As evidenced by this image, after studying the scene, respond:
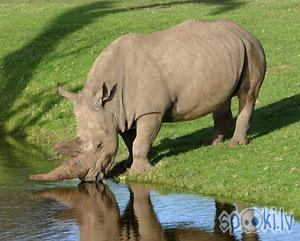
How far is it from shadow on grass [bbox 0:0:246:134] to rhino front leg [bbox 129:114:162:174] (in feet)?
23.7

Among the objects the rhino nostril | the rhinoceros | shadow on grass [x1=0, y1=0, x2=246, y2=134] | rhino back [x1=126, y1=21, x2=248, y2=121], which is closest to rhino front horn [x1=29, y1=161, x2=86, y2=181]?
the rhinoceros

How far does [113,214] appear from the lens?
49.8 feet

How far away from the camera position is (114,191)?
55.3 ft

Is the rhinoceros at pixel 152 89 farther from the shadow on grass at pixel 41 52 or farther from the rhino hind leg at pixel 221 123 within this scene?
the shadow on grass at pixel 41 52

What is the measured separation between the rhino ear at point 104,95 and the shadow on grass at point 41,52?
7.45m

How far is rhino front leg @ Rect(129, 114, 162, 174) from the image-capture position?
58.0ft

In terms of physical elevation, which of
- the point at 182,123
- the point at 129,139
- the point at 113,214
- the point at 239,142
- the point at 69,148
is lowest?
the point at 182,123

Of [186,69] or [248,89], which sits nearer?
[186,69]

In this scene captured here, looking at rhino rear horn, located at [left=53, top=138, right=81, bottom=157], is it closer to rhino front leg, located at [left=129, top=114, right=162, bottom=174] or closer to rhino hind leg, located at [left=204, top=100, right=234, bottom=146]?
rhino front leg, located at [left=129, top=114, right=162, bottom=174]

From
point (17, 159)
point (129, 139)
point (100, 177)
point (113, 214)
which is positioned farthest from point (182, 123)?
point (113, 214)

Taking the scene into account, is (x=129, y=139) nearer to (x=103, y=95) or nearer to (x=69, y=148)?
(x=103, y=95)

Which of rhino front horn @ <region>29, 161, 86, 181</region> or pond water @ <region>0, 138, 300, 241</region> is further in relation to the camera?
rhino front horn @ <region>29, 161, 86, 181</region>

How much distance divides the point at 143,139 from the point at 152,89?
925 mm

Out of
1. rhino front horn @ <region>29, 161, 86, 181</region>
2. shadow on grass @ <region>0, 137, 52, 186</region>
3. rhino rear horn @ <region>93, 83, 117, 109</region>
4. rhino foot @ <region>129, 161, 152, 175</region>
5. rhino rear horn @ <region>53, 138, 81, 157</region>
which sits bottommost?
shadow on grass @ <region>0, 137, 52, 186</region>
